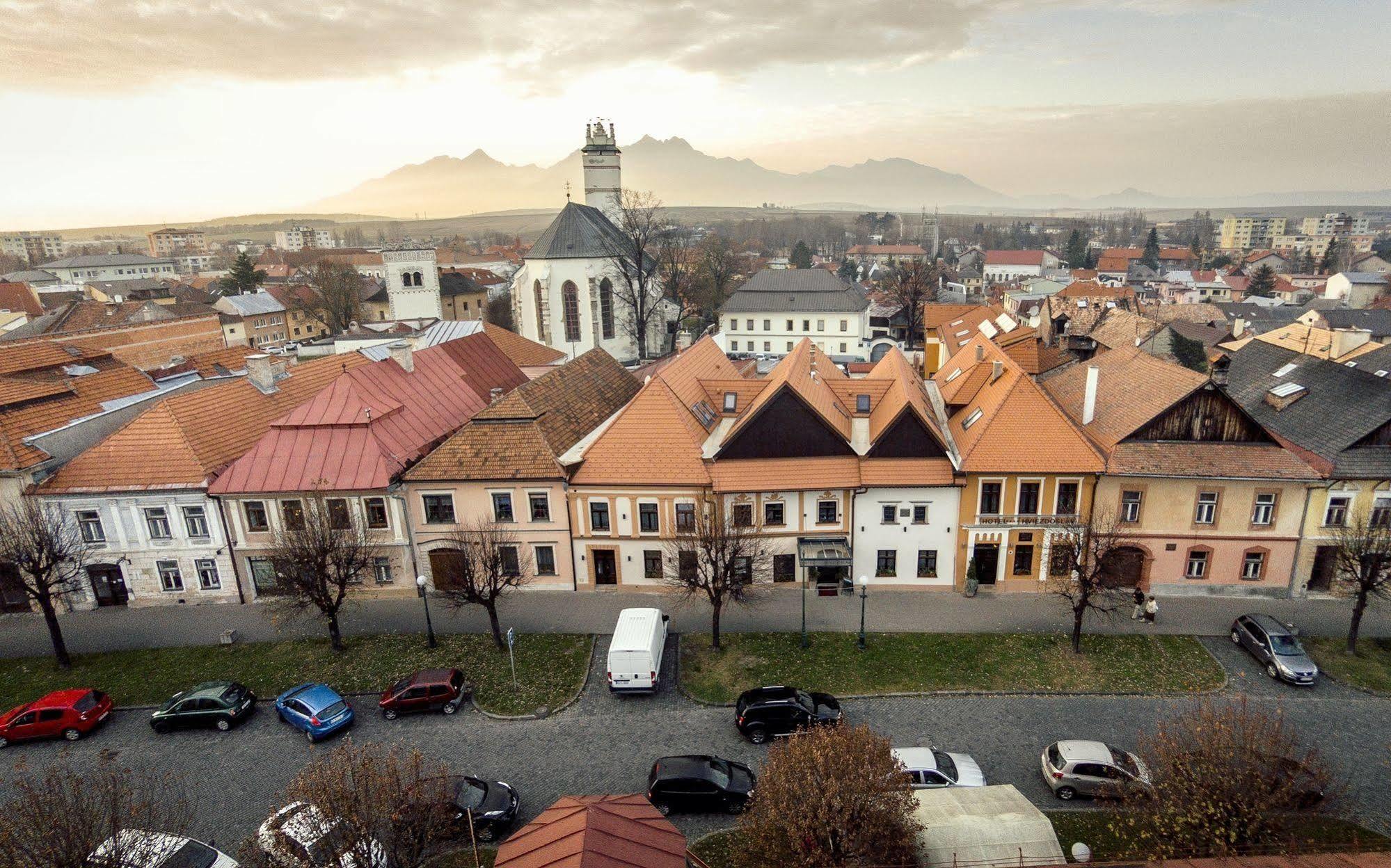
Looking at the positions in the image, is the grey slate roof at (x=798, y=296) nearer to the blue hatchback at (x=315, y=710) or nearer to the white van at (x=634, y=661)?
the white van at (x=634, y=661)

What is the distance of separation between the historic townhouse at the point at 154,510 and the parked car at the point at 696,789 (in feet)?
72.7

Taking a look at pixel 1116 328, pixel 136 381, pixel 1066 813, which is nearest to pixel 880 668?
pixel 1066 813

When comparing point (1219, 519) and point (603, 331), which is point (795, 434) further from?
point (603, 331)

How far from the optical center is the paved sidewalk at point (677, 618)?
91.5ft

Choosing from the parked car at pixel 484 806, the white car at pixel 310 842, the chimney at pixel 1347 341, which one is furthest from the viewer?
the chimney at pixel 1347 341

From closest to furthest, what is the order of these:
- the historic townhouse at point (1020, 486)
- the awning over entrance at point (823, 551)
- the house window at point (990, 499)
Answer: the awning over entrance at point (823, 551) < the historic townhouse at point (1020, 486) < the house window at point (990, 499)

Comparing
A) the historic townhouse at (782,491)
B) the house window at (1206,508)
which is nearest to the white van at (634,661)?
the historic townhouse at (782,491)

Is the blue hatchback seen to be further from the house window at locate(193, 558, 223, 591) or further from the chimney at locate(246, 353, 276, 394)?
the chimney at locate(246, 353, 276, 394)

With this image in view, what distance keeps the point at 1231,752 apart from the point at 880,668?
11648mm

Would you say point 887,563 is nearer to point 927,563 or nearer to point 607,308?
point 927,563

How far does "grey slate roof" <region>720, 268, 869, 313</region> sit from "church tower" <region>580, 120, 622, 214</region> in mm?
23757

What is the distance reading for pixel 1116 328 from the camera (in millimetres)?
58469

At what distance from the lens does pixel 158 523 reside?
30.4 metres

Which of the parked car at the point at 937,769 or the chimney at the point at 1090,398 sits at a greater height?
the chimney at the point at 1090,398
